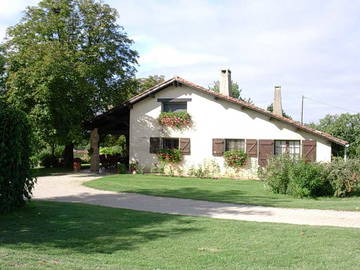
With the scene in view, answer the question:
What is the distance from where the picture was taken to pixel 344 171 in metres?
13.2

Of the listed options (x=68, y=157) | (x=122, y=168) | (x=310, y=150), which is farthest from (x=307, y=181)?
(x=68, y=157)

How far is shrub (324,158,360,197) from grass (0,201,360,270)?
18.3 feet

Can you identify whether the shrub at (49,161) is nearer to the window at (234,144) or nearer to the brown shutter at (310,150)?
the window at (234,144)

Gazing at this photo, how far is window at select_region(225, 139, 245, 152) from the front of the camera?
20.3 meters

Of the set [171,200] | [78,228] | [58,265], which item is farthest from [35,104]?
[58,265]

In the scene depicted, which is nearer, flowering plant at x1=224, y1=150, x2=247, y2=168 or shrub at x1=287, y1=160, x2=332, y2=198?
shrub at x1=287, y1=160, x2=332, y2=198

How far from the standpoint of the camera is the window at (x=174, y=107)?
21281mm

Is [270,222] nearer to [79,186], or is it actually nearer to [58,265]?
[58,265]

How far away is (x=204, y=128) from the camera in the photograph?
20.6 m

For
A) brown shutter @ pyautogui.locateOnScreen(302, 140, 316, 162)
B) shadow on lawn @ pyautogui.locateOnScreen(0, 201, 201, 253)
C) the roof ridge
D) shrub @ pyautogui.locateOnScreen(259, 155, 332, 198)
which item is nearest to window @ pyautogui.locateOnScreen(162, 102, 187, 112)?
the roof ridge

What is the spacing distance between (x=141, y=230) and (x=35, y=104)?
46.8 feet

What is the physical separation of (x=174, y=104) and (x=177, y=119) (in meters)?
1.09

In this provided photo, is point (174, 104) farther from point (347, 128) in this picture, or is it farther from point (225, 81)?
point (347, 128)

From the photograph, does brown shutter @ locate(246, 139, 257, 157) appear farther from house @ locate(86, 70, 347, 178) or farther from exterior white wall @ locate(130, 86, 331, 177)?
exterior white wall @ locate(130, 86, 331, 177)
